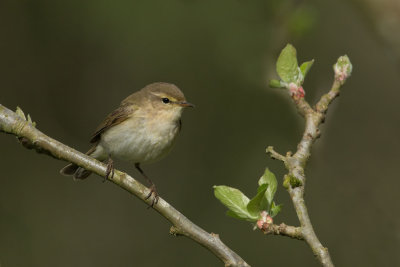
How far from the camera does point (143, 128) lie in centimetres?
488

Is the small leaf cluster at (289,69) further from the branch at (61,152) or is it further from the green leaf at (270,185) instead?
the branch at (61,152)

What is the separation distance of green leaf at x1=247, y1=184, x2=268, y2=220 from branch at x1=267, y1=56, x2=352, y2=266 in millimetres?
110

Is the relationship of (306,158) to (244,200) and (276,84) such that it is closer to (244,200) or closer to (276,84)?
(244,200)

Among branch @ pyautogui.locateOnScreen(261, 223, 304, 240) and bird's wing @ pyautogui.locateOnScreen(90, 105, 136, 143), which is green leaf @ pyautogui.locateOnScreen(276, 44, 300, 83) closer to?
branch @ pyautogui.locateOnScreen(261, 223, 304, 240)

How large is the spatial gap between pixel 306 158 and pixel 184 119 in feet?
18.5

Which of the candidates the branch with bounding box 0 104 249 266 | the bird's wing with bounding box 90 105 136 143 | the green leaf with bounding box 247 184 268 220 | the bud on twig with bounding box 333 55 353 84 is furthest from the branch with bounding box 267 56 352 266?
the bird's wing with bounding box 90 105 136 143

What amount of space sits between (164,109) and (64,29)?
3.17 metres

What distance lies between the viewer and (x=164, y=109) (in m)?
5.02

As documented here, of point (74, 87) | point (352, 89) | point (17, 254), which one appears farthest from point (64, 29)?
point (352, 89)

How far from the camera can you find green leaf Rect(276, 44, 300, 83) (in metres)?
2.63

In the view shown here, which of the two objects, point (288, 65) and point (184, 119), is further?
point (184, 119)

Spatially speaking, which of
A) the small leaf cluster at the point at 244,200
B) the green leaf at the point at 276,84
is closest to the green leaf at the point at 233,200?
the small leaf cluster at the point at 244,200

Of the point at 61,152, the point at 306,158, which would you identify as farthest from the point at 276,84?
the point at 61,152

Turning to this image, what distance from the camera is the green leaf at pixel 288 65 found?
8.64 ft
